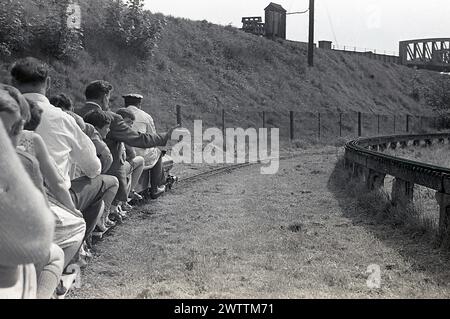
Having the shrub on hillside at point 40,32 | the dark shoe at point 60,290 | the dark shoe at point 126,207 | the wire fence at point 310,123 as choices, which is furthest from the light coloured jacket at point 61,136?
the shrub on hillside at point 40,32

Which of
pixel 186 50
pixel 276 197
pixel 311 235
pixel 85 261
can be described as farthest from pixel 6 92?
pixel 186 50

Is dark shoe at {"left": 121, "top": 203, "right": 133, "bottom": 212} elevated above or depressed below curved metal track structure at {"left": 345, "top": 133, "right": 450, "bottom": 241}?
below

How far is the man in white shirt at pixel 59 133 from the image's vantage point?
4.28m

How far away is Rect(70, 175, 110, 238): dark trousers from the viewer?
15.5ft

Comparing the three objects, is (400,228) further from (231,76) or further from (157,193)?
(231,76)

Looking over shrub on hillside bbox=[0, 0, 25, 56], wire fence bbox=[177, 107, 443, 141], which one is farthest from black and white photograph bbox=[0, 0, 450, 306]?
shrub on hillside bbox=[0, 0, 25, 56]

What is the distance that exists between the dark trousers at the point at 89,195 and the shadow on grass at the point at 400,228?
9.08ft

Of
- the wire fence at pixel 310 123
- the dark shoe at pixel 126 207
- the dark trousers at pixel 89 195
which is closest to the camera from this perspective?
the dark trousers at pixel 89 195

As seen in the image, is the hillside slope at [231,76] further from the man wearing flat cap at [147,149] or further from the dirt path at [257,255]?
the dirt path at [257,255]

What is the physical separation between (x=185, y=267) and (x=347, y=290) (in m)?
1.45

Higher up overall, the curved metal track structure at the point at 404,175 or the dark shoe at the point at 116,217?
the curved metal track structure at the point at 404,175

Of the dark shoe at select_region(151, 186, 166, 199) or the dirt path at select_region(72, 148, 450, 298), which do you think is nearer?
the dirt path at select_region(72, 148, 450, 298)

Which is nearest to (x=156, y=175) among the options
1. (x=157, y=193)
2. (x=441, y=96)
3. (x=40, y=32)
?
(x=157, y=193)

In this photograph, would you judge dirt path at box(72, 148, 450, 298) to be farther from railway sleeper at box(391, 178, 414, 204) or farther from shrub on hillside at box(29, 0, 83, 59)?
shrub on hillside at box(29, 0, 83, 59)
